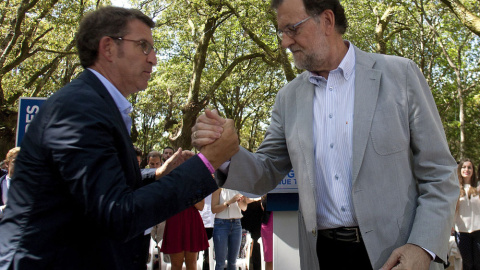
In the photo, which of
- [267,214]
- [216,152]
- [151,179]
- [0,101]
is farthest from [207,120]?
[0,101]

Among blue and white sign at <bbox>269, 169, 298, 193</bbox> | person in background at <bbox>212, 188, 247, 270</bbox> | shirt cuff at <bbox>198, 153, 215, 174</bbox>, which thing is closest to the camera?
shirt cuff at <bbox>198, 153, 215, 174</bbox>

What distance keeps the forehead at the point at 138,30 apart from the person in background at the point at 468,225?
731cm

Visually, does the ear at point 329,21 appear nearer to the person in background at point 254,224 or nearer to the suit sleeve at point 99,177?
the suit sleeve at point 99,177

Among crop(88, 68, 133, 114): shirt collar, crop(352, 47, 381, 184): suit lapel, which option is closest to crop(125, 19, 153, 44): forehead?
crop(88, 68, 133, 114): shirt collar

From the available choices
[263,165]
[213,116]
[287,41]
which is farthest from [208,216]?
[213,116]

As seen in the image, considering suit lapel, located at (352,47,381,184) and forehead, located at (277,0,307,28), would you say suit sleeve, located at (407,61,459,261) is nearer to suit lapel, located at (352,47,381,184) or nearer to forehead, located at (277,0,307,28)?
suit lapel, located at (352,47,381,184)

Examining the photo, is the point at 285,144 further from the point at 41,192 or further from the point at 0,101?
the point at 0,101

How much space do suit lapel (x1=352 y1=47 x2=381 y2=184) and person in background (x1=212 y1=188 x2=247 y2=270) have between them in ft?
19.0

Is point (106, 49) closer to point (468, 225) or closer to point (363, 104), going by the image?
point (363, 104)

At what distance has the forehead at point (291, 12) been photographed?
263 centimetres

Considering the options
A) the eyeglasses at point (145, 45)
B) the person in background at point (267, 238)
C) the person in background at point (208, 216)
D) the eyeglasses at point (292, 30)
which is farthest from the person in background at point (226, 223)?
the eyeglasses at point (145, 45)

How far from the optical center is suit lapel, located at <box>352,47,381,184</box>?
2.26m

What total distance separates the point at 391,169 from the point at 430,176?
192 millimetres

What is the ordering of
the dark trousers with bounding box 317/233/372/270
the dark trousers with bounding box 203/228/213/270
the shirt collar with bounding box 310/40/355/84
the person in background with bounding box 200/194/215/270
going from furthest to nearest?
the dark trousers with bounding box 203/228/213/270, the person in background with bounding box 200/194/215/270, the shirt collar with bounding box 310/40/355/84, the dark trousers with bounding box 317/233/372/270
